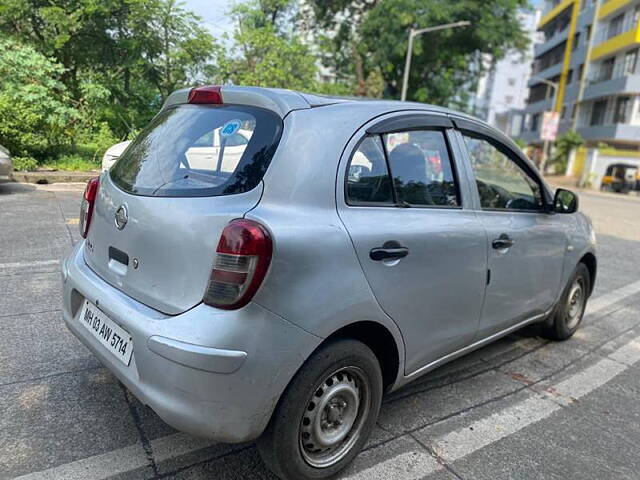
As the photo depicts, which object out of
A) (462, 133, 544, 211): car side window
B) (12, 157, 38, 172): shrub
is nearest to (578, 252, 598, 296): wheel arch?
(462, 133, 544, 211): car side window

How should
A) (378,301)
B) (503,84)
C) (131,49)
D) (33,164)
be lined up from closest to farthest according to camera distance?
(378,301) → (33,164) → (131,49) → (503,84)

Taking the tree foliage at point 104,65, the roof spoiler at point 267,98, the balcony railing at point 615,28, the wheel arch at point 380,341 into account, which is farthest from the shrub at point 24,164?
Answer: the balcony railing at point 615,28

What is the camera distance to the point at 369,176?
7.84ft

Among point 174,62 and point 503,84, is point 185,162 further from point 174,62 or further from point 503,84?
point 503,84

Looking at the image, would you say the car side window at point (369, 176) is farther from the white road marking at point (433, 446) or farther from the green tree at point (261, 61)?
the green tree at point (261, 61)

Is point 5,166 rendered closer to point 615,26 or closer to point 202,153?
point 202,153

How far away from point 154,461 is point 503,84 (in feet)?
283

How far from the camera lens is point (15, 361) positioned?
3.14 metres

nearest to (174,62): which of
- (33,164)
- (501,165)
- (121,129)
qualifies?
(121,129)

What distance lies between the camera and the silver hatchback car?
1907 millimetres

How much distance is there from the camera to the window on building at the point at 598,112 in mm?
38769

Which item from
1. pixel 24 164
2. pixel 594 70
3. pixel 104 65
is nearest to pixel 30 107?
pixel 24 164

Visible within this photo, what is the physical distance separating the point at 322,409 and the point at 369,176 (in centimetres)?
107

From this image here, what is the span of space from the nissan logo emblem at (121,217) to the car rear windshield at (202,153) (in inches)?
3.8
